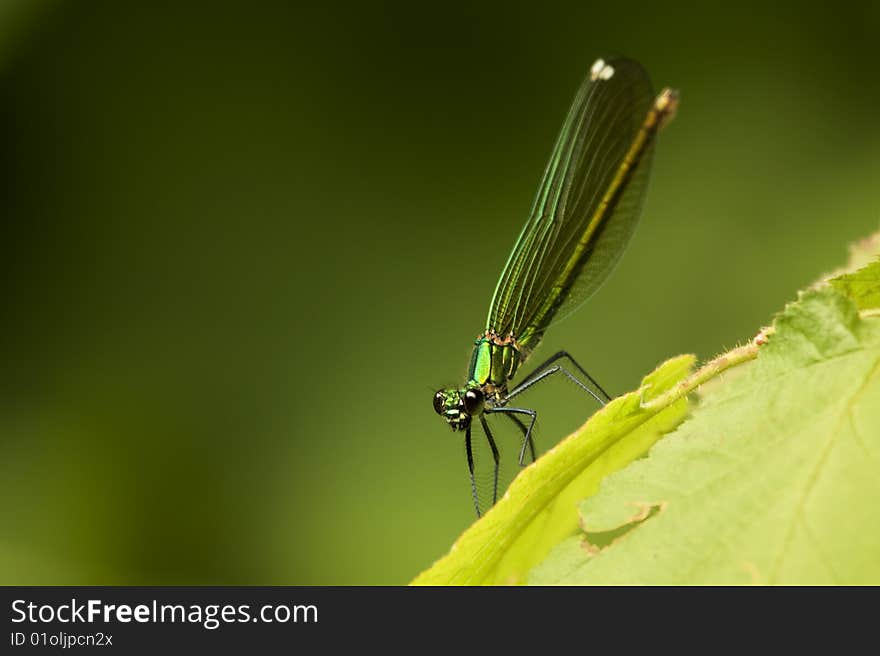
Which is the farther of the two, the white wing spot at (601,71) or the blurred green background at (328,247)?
the blurred green background at (328,247)

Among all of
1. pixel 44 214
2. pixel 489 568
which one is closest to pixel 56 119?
pixel 44 214

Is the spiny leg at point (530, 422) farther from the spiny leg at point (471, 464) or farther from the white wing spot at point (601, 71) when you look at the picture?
the white wing spot at point (601, 71)

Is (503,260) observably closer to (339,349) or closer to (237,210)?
(339,349)

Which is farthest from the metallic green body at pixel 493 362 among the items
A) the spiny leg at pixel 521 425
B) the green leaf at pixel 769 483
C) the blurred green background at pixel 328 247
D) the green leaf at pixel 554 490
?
the green leaf at pixel 769 483

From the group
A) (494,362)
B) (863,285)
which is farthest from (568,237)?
(863,285)

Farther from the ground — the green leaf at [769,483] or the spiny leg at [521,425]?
the spiny leg at [521,425]

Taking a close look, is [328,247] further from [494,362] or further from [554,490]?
[554,490]
